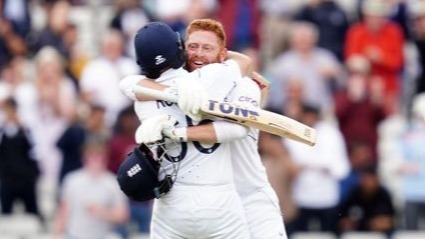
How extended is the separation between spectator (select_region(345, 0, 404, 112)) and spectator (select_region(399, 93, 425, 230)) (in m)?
1.15

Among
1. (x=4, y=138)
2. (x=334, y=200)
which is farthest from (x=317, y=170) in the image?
(x=4, y=138)

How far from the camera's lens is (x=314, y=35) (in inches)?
722

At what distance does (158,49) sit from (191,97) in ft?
1.31

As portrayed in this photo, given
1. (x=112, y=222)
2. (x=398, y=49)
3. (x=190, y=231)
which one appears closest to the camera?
(x=190, y=231)

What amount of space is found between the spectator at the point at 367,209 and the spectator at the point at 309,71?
1.49m

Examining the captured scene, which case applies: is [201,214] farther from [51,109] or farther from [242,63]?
[51,109]

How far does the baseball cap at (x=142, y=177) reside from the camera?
30.4 feet

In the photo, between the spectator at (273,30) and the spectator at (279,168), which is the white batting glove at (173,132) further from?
the spectator at (273,30)

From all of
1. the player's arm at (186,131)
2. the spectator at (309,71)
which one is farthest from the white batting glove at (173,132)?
the spectator at (309,71)

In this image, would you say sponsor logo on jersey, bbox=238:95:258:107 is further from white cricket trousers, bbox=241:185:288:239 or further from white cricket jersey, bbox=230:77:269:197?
white cricket trousers, bbox=241:185:288:239

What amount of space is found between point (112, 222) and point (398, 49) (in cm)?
398

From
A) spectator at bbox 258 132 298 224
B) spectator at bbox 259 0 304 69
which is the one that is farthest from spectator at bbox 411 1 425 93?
spectator at bbox 258 132 298 224

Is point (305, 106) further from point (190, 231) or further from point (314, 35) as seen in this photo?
point (190, 231)

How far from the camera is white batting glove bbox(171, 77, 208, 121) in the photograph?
902cm
